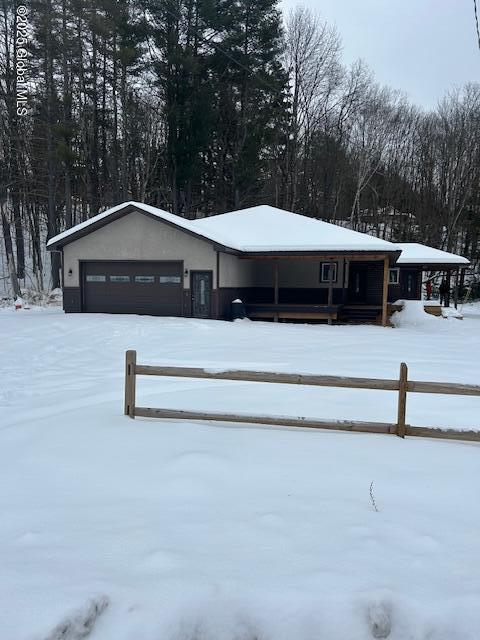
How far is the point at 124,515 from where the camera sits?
374 cm

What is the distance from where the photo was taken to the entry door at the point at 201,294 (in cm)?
1994

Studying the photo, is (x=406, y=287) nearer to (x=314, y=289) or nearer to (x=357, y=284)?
(x=357, y=284)

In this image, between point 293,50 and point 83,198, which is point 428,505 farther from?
point 293,50

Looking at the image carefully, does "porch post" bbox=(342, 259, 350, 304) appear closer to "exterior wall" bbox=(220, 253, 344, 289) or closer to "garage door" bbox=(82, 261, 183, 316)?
"exterior wall" bbox=(220, 253, 344, 289)

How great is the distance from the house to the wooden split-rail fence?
44.2ft

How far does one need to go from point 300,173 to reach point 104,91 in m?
15.8

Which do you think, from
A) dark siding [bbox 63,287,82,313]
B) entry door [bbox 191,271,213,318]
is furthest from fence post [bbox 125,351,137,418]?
dark siding [bbox 63,287,82,313]

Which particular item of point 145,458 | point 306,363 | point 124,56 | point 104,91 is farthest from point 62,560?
point 104,91

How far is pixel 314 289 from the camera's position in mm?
23266

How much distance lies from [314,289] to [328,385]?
18031 mm

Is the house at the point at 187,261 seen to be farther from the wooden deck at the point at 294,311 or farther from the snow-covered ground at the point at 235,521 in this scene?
the snow-covered ground at the point at 235,521

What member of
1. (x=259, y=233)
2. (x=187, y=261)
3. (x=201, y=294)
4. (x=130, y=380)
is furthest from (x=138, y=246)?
(x=130, y=380)

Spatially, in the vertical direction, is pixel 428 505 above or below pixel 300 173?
below

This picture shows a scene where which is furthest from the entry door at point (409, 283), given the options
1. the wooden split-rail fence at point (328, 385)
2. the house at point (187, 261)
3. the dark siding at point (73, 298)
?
the wooden split-rail fence at point (328, 385)
